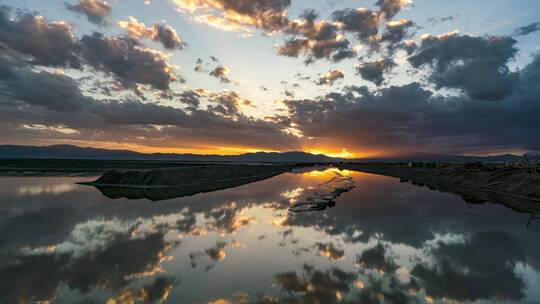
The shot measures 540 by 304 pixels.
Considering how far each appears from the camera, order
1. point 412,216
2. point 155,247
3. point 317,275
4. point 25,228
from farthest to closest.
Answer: point 412,216 → point 25,228 → point 155,247 → point 317,275

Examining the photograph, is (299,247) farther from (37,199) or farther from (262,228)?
(37,199)

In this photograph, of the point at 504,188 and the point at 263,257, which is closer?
the point at 263,257

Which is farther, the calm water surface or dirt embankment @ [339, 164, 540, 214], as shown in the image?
dirt embankment @ [339, 164, 540, 214]

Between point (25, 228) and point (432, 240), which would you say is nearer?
point (432, 240)

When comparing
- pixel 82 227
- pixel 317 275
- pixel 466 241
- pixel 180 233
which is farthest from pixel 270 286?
pixel 82 227

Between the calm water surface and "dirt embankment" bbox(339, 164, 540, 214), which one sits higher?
"dirt embankment" bbox(339, 164, 540, 214)

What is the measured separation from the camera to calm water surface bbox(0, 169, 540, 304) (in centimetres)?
858

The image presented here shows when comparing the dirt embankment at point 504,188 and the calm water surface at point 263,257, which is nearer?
the calm water surface at point 263,257

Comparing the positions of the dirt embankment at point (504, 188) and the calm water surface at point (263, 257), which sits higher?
the dirt embankment at point (504, 188)

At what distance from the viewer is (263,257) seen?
1191 cm

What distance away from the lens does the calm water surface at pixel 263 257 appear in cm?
858

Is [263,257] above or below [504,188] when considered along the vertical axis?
below

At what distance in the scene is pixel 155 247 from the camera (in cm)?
1288

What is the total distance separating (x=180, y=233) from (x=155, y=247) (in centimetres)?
250
